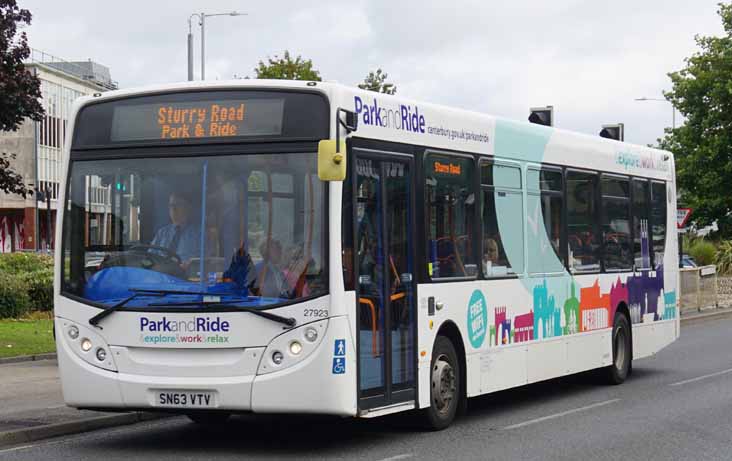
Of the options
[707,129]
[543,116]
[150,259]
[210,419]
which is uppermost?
[707,129]

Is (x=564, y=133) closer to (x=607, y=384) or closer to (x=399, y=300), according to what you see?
(x=607, y=384)

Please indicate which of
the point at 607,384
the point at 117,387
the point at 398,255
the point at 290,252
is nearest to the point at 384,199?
the point at 398,255

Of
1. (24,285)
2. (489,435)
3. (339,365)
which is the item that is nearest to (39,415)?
(339,365)

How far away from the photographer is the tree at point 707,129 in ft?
201

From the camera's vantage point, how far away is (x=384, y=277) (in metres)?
12.1

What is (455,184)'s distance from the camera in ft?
44.7

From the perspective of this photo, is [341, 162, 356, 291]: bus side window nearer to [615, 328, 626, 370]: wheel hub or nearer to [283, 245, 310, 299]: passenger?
[283, 245, 310, 299]: passenger

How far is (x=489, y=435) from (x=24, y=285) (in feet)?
67.6

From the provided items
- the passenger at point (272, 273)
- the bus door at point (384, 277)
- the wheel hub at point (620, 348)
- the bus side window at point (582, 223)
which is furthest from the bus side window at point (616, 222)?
the passenger at point (272, 273)

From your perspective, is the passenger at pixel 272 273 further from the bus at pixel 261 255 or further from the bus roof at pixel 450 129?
the bus roof at pixel 450 129

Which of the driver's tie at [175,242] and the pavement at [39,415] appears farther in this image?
the pavement at [39,415]

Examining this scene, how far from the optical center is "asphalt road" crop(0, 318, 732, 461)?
11.6 m

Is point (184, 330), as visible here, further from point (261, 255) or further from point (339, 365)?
point (339, 365)

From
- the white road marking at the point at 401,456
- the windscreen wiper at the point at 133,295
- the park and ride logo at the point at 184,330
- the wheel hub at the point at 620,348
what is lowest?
the white road marking at the point at 401,456
